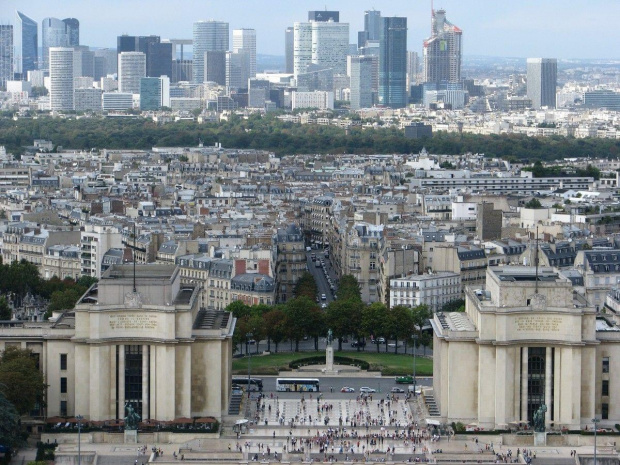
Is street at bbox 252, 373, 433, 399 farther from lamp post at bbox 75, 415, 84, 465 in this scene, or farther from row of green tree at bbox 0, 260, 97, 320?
row of green tree at bbox 0, 260, 97, 320

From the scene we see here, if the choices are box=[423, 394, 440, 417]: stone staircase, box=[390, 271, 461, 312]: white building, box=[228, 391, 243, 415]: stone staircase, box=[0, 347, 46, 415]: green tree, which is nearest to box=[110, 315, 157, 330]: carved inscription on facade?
box=[0, 347, 46, 415]: green tree

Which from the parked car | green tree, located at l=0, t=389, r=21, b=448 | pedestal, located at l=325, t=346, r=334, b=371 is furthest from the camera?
pedestal, located at l=325, t=346, r=334, b=371

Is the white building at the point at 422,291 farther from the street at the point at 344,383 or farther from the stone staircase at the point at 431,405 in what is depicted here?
the stone staircase at the point at 431,405

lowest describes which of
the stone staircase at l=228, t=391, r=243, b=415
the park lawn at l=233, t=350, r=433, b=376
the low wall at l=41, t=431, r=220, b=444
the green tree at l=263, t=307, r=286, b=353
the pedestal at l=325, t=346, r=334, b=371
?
the low wall at l=41, t=431, r=220, b=444

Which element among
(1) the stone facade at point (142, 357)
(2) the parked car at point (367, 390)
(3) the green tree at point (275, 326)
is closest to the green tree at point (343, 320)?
(3) the green tree at point (275, 326)

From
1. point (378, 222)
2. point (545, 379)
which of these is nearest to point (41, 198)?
point (378, 222)

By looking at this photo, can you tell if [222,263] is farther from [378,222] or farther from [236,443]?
[236,443]

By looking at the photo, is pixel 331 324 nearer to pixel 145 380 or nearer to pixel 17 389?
pixel 145 380

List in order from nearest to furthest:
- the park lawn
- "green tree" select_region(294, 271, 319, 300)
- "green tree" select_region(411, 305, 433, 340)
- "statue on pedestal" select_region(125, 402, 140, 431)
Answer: "statue on pedestal" select_region(125, 402, 140, 431) → the park lawn → "green tree" select_region(411, 305, 433, 340) → "green tree" select_region(294, 271, 319, 300)
